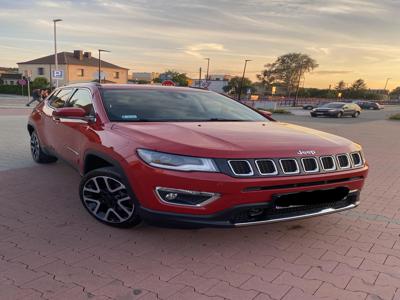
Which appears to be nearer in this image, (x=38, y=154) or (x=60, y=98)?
(x=60, y=98)

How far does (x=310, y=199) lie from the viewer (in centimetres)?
334

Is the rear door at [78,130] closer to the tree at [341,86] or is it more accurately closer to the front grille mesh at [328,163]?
the front grille mesh at [328,163]

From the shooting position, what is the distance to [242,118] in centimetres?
461

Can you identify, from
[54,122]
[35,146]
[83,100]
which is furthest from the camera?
[35,146]

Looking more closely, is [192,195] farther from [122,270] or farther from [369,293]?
[369,293]

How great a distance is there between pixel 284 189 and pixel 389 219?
2.07 metres

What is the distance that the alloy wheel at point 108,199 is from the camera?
3.65 metres

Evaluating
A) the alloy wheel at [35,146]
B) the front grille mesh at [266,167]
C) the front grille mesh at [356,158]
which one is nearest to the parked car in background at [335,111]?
the alloy wheel at [35,146]

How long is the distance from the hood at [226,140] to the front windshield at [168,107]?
272mm

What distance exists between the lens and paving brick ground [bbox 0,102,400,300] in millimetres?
2818

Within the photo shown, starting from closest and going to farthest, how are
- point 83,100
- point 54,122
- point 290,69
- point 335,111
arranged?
point 83,100
point 54,122
point 335,111
point 290,69

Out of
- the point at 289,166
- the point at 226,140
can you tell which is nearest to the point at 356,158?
the point at 289,166

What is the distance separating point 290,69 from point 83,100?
91.7 metres

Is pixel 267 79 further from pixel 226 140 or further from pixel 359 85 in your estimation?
pixel 226 140
